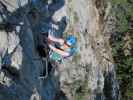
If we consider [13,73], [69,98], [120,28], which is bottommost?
[69,98]

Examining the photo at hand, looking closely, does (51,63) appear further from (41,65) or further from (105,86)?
(105,86)

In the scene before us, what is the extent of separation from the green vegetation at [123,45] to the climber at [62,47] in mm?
1938

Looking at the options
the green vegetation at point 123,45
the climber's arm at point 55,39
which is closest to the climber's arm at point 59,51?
the climber's arm at point 55,39

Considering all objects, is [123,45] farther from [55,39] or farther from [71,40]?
[55,39]

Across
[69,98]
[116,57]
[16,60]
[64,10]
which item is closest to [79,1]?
[64,10]

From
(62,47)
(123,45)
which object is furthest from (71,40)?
(123,45)

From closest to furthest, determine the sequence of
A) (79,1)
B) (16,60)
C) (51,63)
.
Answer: (16,60) < (51,63) < (79,1)

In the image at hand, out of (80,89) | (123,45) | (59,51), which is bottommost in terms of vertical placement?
(80,89)

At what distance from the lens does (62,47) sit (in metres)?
9.41

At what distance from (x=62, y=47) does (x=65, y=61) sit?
27.1 inches

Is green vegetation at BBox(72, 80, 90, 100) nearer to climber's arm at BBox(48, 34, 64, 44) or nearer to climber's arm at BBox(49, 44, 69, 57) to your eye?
climber's arm at BBox(49, 44, 69, 57)

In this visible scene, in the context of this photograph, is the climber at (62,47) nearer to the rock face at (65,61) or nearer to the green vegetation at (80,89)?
the rock face at (65,61)

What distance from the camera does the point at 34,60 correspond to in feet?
28.1

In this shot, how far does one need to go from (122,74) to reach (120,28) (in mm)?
1157
